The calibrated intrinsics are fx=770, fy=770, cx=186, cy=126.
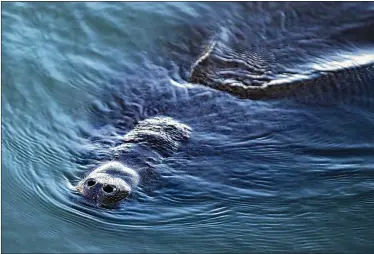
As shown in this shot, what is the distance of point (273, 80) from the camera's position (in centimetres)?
677

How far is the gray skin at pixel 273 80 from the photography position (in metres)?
6.55

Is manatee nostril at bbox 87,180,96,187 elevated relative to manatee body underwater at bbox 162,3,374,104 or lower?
lower

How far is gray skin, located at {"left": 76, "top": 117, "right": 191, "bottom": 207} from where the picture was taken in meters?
4.99

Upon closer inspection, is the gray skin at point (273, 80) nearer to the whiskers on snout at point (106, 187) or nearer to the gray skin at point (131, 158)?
the gray skin at point (131, 158)

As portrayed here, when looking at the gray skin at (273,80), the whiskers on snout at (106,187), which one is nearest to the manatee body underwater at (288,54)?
the gray skin at (273,80)

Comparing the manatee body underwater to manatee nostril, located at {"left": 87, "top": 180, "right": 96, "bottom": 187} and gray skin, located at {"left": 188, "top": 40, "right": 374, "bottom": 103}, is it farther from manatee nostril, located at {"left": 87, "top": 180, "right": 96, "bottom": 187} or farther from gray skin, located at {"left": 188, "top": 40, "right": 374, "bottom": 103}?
manatee nostril, located at {"left": 87, "top": 180, "right": 96, "bottom": 187}

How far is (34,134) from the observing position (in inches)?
242

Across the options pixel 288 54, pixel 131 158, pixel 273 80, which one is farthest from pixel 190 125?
pixel 288 54

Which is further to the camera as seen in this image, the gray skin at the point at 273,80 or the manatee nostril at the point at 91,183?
the gray skin at the point at 273,80

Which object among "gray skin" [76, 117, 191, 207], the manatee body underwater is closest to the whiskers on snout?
"gray skin" [76, 117, 191, 207]

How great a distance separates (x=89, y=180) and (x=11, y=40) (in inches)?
112

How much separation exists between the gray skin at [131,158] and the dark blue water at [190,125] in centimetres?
7

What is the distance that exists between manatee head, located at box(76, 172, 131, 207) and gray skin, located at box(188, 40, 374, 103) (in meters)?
1.79

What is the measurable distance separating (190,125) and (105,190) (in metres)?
1.20
